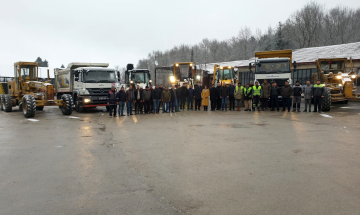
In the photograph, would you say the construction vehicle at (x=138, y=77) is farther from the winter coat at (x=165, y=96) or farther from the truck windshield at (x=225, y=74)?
the winter coat at (x=165, y=96)

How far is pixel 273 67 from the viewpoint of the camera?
62.3 ft

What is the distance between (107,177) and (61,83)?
17.2 m

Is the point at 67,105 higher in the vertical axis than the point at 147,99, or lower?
lower

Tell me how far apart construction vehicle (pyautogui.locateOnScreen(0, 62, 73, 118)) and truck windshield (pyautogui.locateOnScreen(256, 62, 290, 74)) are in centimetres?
1123

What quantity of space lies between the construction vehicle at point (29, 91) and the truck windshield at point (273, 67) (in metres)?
11.2

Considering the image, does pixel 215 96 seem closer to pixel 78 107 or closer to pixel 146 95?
pixel 146 95

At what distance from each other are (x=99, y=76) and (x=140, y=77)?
6.78 meters

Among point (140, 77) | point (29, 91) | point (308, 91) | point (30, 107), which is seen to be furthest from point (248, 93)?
point (29, 91)

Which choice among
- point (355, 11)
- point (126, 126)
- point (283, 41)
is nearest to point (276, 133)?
point (126, 126)

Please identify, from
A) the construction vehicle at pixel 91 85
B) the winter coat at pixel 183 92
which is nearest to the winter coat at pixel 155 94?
A: the winter coat at pixel 183 92

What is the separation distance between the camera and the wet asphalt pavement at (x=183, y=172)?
4523 millimetres

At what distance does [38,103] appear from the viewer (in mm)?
17484

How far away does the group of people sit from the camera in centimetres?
1653

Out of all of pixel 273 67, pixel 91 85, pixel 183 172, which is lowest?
pixel 183 172
